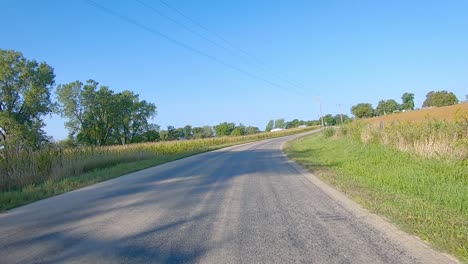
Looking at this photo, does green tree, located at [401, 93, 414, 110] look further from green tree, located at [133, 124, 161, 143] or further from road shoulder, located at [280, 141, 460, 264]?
road shoulder, located at [280, 141, 460, 264]

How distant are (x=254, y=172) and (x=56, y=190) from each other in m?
7.14

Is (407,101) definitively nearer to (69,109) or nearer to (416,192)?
(69,109)

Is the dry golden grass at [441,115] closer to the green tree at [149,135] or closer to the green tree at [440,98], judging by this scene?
the green tree at [440,98]

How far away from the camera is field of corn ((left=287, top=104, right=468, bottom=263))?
6.00 m

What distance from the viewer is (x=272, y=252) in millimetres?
5012

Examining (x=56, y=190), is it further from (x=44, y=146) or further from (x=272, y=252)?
(x=272, y=252)

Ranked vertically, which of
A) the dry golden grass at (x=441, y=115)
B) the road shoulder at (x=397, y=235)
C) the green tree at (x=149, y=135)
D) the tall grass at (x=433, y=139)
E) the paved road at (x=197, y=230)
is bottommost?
the road shoulder at (x=397, y=235)

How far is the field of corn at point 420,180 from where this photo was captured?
600 cm

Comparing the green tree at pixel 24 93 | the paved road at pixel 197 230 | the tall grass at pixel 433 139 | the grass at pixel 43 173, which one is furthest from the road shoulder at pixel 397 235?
the green tree at pixel 24 93

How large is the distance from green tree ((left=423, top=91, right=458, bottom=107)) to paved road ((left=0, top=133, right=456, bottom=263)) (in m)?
71.5

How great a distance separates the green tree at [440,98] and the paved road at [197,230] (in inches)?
2814

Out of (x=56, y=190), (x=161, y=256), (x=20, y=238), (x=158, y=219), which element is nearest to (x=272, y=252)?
(x=161, y=256)

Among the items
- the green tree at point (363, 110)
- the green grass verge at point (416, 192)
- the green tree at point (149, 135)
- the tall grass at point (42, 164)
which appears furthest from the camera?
the green tree at point (363, 110)


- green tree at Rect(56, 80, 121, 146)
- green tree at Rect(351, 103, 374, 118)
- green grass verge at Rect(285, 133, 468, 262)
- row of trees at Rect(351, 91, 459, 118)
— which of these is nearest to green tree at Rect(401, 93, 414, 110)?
row of trees at Rect(351, 91, 459, 118)
